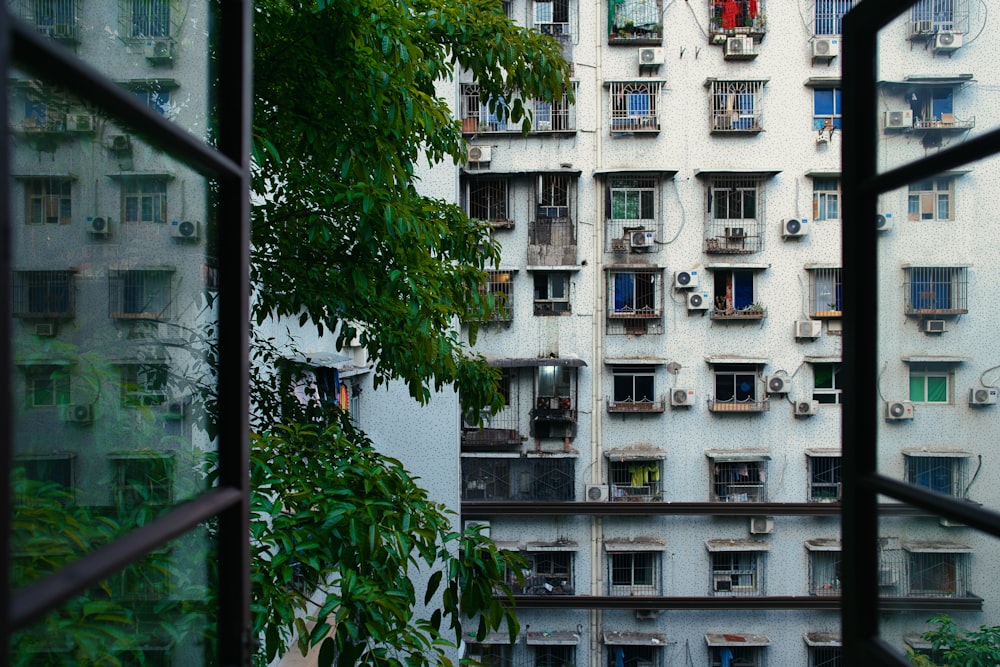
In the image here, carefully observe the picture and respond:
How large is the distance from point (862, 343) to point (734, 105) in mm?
4346

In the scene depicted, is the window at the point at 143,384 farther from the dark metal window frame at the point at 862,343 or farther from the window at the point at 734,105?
the window at the point at 734,105

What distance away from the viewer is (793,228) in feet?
15.2

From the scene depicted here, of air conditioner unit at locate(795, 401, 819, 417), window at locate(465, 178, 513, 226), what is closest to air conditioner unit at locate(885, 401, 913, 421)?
window at locate(465, 178, 513, 226)

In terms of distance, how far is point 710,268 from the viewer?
4.70 m

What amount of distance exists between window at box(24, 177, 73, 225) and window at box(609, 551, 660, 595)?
4.62 m

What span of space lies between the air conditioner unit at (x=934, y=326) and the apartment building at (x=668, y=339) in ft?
13.0

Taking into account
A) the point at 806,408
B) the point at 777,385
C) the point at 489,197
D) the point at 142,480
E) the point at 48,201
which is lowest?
the point at 806,408

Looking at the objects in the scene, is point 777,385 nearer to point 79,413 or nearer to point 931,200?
point 931,200

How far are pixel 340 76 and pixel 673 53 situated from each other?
366 cm

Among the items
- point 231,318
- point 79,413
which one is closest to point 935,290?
point 231,318

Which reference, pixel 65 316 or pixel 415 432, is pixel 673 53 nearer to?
pixel 415 432

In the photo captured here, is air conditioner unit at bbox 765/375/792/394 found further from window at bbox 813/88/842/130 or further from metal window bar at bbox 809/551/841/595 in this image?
window at bbox 813/88/842/130

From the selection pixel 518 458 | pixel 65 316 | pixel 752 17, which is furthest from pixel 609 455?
pixel 65 316

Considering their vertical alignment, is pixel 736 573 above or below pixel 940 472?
below
